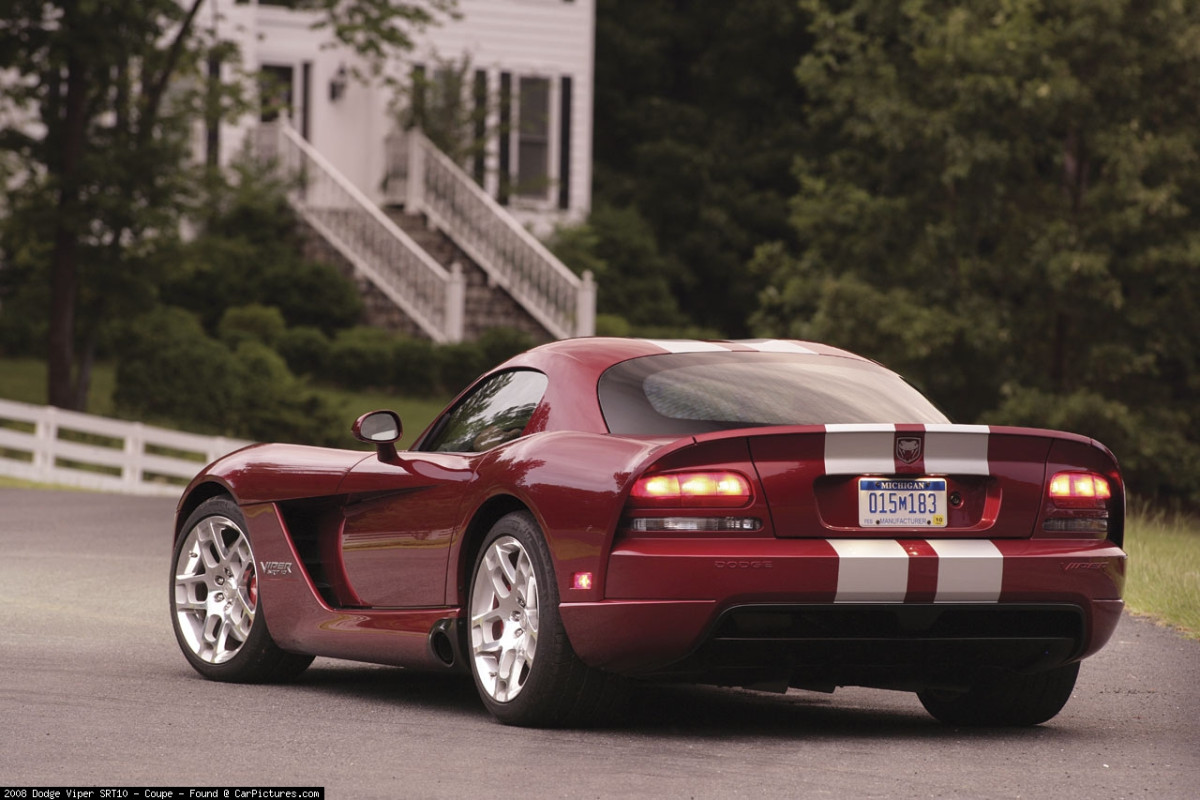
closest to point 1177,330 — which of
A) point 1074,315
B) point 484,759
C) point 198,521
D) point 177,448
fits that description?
point 1074,315

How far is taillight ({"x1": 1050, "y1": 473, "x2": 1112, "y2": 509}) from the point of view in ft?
23.4

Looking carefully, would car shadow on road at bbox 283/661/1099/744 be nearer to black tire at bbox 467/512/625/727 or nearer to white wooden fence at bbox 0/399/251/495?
black tire at bbox 467/512/625/727

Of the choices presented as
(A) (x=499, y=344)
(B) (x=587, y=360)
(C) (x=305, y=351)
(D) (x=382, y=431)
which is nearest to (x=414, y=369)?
(A) (x=499, y=344)

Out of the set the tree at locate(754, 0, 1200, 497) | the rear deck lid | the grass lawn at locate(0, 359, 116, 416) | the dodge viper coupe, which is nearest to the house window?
the grass lawn at locate(0, 359, 116, 416)

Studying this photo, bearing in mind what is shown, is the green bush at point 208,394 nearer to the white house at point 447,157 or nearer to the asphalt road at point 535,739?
the white house at point 447,157

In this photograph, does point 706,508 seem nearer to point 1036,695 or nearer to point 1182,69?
point 1036,695

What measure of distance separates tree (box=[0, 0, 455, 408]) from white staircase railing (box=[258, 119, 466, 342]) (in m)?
5.96

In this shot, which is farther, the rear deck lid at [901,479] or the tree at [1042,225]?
the tree at [1042,225]

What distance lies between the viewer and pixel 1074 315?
28.7 meters

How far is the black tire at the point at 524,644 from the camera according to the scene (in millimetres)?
6934

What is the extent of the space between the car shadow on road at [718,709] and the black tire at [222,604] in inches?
8.1

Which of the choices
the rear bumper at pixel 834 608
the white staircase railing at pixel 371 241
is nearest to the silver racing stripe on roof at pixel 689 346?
the rear bumper at pixel 834 608

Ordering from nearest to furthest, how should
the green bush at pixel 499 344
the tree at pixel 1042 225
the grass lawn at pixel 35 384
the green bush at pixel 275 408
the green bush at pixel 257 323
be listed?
the green bush at pixel 275 408 → the tree at pixel 1042 225 → the grass lawn at pixel 35 384 → the green bush at pixel 499 344 → the green bush at pixel 257 323

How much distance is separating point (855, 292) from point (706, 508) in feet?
72.3
